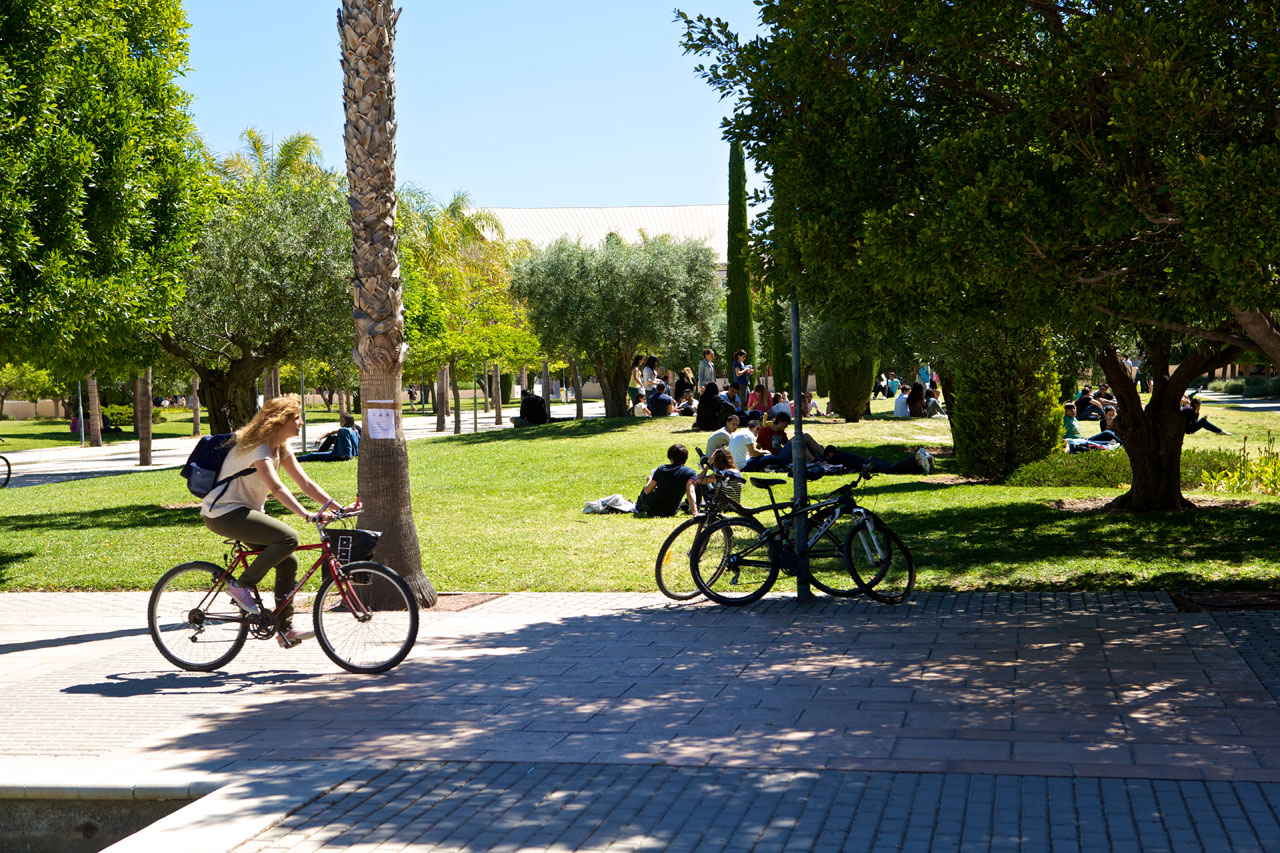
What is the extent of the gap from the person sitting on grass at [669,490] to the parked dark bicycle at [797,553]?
5.29 metres

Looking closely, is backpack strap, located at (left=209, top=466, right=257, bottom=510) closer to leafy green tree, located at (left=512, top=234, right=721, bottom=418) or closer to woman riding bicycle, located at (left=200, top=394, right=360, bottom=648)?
woman riding bicycle, located at (left=200, top=394, right=360, bottom=648)

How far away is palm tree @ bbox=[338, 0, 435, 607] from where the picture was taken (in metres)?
9.55

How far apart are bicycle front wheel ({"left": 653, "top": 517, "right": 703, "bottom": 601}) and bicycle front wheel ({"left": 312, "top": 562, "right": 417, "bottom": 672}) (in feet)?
9.09

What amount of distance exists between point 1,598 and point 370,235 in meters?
5.29

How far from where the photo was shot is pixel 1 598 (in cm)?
1119

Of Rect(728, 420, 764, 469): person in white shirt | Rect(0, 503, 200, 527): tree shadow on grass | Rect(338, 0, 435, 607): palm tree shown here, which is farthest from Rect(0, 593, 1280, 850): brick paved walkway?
Rect(728, 420, 764, 469): person in white shirt

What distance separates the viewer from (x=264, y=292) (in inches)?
735

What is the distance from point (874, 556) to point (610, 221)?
276 feet

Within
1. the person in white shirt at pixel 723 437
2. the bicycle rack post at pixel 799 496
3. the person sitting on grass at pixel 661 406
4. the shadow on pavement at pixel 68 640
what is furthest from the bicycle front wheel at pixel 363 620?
the person sitting on grass at pixel 661 406

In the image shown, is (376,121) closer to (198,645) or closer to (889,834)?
(198,645)

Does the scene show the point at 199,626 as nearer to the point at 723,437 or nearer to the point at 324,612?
the point at 324,612

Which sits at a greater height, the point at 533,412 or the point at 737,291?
the point at 737,291

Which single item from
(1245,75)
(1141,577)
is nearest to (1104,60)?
(1245,75)

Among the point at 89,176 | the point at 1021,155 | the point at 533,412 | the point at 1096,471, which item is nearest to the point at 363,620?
the point at 1021,155
